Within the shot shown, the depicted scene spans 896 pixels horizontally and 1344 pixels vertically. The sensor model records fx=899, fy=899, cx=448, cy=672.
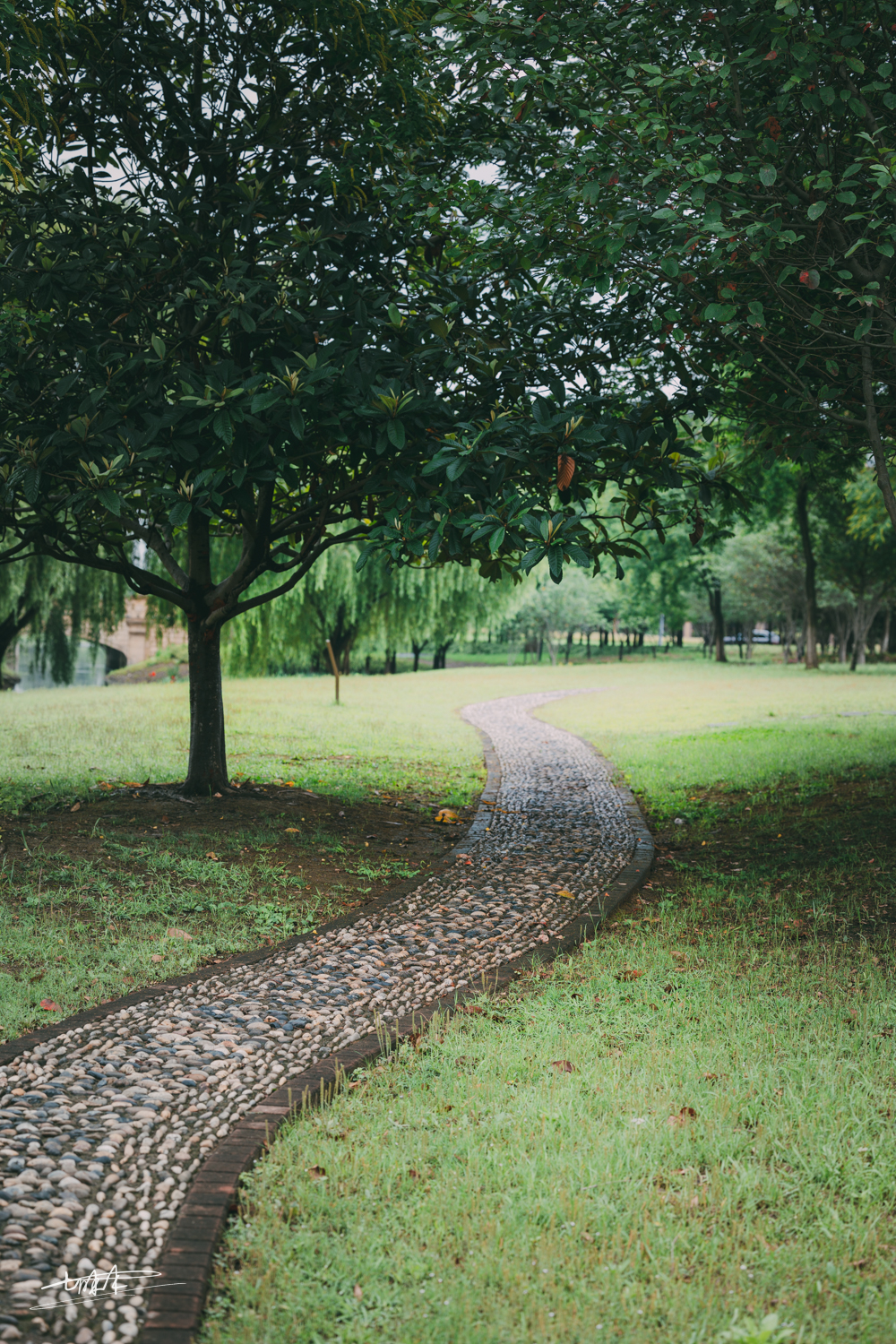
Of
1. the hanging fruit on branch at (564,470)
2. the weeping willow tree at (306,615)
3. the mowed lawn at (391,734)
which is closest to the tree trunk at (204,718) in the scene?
the mowed lawn at (391,734)

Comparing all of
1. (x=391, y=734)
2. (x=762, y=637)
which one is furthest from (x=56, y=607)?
(x=762, y=637)

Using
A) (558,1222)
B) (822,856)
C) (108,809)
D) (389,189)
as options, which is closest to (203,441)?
(389,189)

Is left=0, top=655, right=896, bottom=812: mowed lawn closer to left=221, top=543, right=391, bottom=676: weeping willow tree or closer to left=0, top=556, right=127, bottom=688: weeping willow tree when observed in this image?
left=221, top=543, right=391, bottom=676: weeping willow tree

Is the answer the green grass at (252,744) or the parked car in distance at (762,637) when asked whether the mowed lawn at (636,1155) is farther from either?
the parked car in distance at (762,637)

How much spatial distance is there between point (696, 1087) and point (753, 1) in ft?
17.4

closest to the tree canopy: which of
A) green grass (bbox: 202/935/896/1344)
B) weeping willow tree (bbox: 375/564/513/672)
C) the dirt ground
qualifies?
green grass (bbox: 202/935/896/1344)

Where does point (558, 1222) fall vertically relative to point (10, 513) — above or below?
below

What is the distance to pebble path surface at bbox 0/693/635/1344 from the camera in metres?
2.48

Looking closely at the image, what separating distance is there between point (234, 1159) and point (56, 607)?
742 inches

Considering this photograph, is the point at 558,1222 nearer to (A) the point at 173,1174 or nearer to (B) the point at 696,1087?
(B) the point at 696,1087

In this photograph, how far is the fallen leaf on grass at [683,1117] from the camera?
10.4 ft

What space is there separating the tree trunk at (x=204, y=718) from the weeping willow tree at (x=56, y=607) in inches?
427

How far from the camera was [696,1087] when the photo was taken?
3.43 metres

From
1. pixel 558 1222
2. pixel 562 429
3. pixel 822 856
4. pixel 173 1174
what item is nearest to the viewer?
pixel 558 1222
